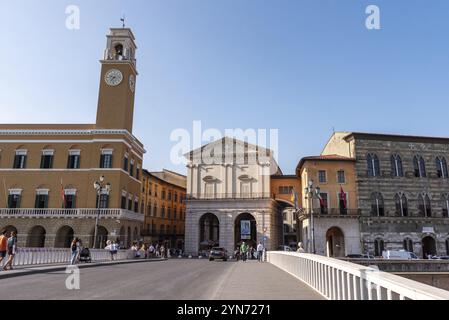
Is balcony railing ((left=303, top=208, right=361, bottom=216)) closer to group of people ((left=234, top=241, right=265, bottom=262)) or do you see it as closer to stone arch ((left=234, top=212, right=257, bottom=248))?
group of people ((left=234, top=241, right=265, bottom=262))

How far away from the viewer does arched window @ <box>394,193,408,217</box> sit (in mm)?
40438

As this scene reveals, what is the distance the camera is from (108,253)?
2811 cm

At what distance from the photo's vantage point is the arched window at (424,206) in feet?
133

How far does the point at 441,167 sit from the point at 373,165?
314 inches

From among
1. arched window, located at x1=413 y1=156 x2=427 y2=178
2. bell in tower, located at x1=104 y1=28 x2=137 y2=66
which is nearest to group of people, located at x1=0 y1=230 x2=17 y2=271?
bell in tower, located at x1=104 y1=28 x2=137 y2=66

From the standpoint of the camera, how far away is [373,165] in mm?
41844

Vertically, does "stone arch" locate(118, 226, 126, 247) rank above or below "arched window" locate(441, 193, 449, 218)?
below

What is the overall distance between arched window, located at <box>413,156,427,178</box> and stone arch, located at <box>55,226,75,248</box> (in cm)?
3933

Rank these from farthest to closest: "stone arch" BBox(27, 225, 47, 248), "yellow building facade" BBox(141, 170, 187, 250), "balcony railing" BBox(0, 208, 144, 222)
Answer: "yellow building facade" BBox(141, 170, 187, 250), "stone arch" BBox(27, 225, 47, 248), "balcony railing" BBox(0, 208, 144, 222)

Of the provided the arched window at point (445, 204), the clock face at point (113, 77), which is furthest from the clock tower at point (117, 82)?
the arched window at point (445, 204)

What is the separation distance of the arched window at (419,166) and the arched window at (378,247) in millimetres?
8882

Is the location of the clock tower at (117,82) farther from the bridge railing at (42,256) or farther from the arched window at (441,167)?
the arched window at (441,167)
